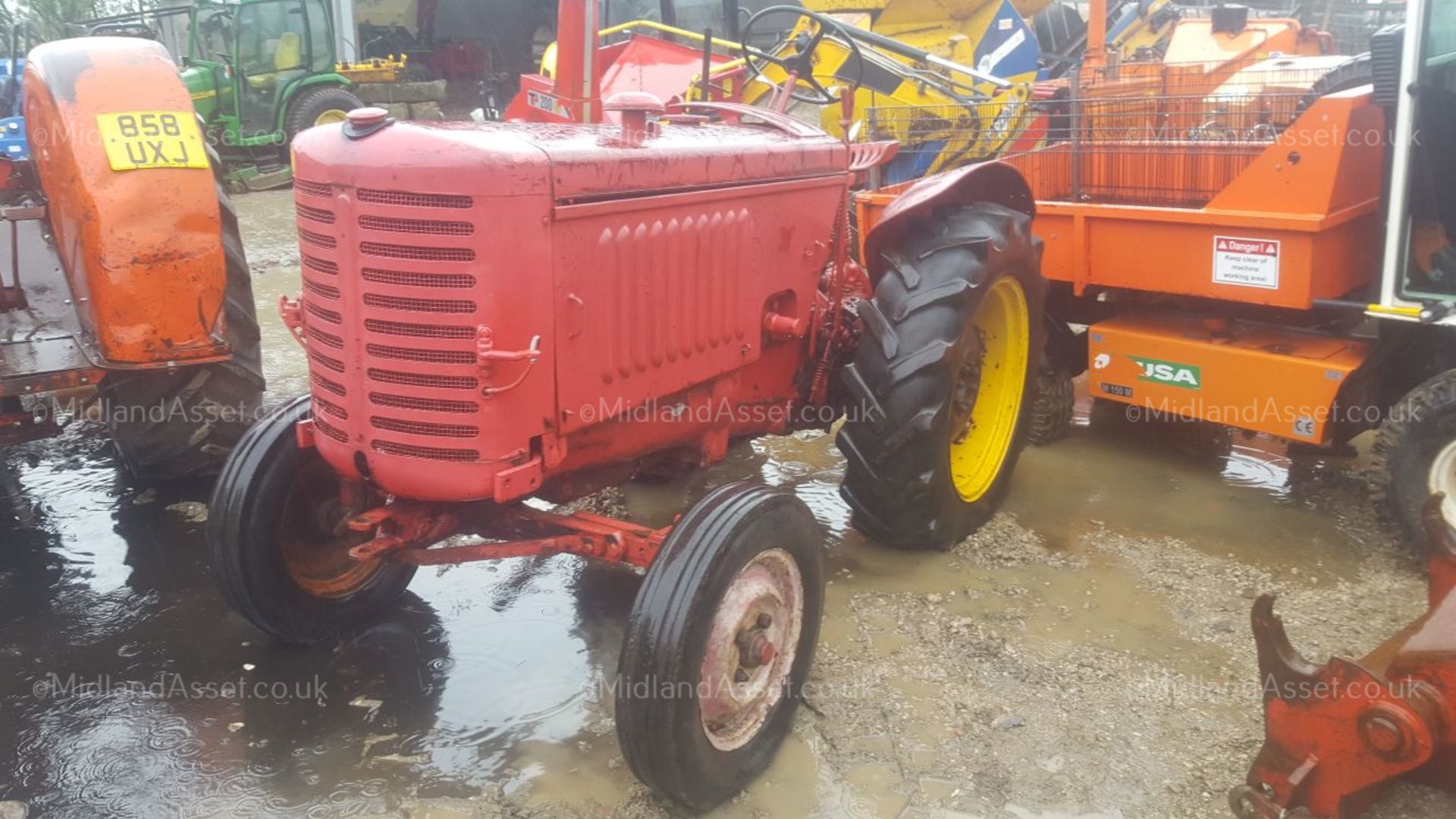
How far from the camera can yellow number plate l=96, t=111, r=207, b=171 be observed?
3.44 meters

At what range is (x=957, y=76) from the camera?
7.09 meters

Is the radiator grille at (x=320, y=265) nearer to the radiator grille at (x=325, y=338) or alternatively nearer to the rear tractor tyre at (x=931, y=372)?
the radiator grille at (x=325, y=338)

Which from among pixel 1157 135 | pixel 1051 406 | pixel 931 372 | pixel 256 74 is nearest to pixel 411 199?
pixel 931 372

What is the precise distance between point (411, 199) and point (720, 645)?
1240 mm

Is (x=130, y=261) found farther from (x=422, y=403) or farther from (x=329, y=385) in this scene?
(x=422, y=403)

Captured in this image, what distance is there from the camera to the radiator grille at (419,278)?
247cm

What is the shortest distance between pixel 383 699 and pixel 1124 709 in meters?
2.07

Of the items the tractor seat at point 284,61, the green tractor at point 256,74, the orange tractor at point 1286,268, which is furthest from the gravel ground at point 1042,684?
the tractor seat at point 284,61

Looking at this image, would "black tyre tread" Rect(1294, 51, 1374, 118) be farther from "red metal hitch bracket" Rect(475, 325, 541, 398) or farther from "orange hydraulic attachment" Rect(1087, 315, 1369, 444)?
"red metal hitch bracket" Rect(475, 325, 541, 398)

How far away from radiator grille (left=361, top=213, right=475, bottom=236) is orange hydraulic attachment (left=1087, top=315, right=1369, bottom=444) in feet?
9.94

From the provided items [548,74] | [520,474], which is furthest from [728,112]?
[548,74]

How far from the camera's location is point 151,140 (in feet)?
11.5

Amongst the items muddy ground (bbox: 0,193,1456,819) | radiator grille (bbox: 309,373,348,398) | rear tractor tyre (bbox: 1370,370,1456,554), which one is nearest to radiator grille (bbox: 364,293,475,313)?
radiator grille (bbox: 309,373,348,398)

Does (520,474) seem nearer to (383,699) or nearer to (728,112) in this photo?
(383,699)
